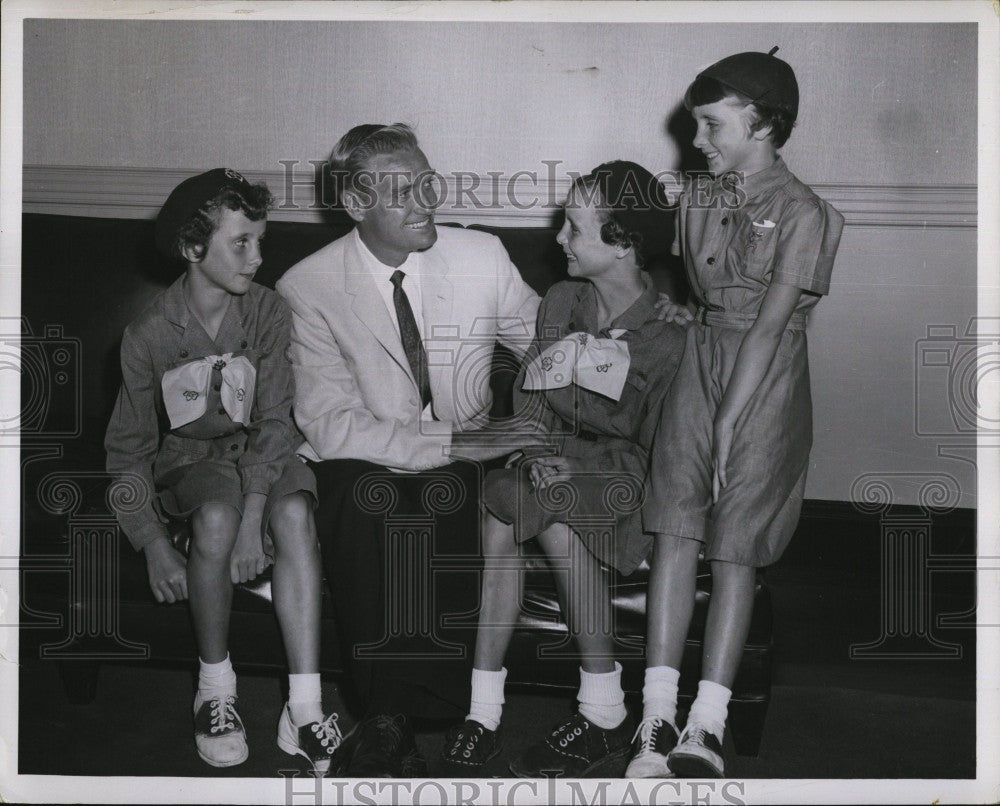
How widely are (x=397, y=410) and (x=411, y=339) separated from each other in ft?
0.55

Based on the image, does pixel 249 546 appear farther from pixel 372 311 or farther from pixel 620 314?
pixel 620 314

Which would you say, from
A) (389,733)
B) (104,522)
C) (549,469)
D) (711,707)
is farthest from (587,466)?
(104,522)

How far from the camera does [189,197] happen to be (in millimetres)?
2289

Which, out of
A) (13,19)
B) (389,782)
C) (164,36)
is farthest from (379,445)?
(13,19)

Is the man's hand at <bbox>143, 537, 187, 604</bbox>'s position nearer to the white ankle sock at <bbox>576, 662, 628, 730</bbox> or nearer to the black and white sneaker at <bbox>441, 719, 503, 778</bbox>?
the black and white sneaker at <bbox>441, 719, 503, 778</bbox>

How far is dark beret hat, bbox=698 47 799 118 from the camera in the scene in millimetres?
2174

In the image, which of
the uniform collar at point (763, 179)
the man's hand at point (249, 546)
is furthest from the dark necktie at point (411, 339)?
the uniform collar at point (763, 179)

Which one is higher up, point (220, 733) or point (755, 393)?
point (755, 393)

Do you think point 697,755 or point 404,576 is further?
point 404,576

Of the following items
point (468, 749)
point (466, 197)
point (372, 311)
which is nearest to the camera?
point (468, 749)

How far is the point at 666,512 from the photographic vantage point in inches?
82.2

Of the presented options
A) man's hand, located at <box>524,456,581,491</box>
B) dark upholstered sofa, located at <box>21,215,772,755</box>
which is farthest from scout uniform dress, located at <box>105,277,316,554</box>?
man's hand, located at <box>524,456,581,491</box>

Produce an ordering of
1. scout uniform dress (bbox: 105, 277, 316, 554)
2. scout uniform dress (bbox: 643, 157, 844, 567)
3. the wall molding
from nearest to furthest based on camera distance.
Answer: scout uniform dress (bbox: 643, 157, 844, 567) < scout uniform dress (bbox: 105, 277, 316, 554) < the wall molding

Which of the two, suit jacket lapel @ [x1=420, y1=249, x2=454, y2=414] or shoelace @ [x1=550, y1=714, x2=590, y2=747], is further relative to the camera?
suit jacket lapel @ [x1=420, y1=249, x2=454, y2=414]
